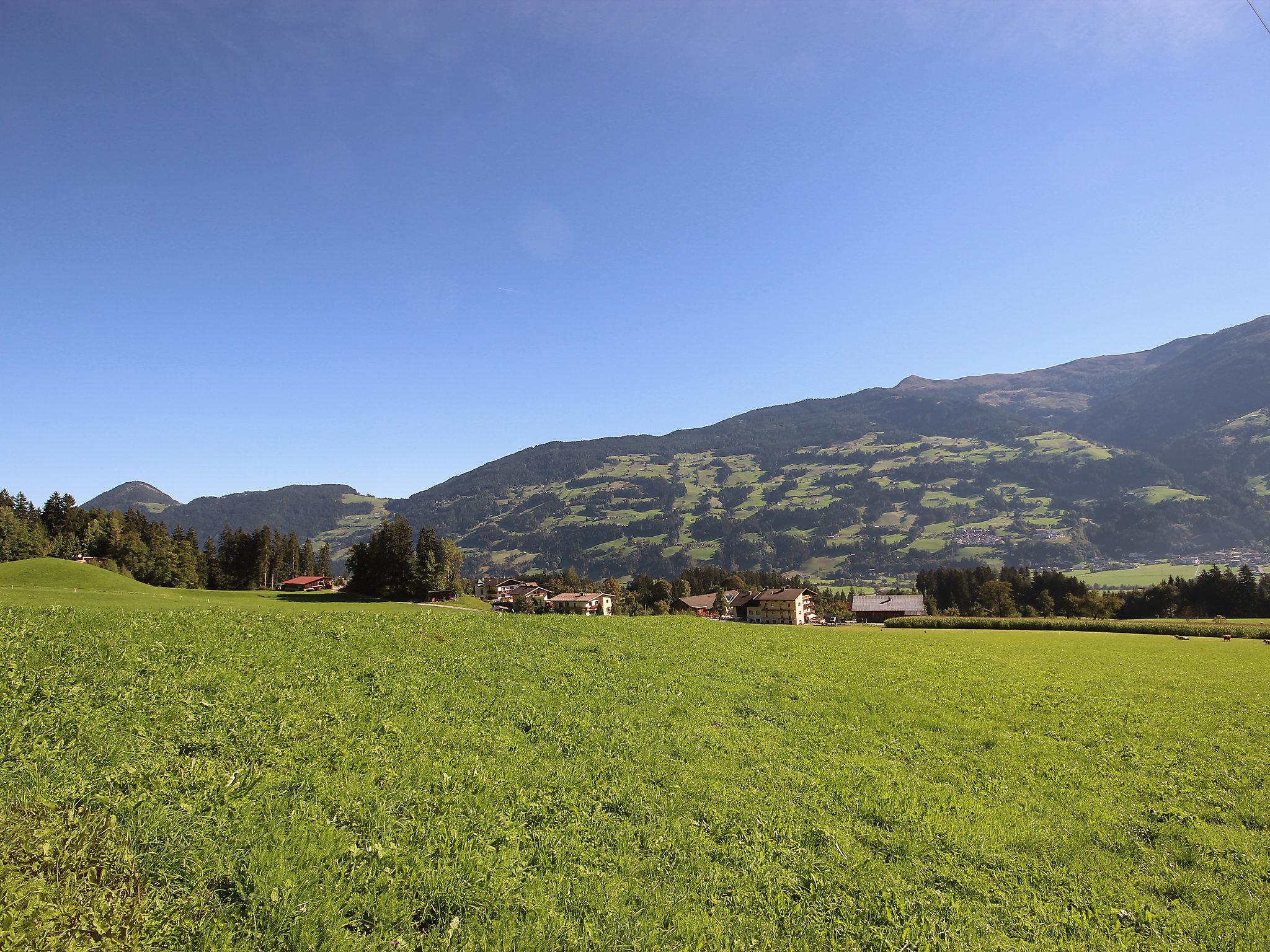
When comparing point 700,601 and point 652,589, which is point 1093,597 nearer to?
point 700,601

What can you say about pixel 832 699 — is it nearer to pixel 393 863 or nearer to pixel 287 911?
pixel 393 863

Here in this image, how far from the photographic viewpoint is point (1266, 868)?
8.98 metres

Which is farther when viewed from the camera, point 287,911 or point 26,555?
point 26,555

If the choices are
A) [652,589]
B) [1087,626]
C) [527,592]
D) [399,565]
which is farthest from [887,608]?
[527,592]

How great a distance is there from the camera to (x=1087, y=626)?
65.6 meters

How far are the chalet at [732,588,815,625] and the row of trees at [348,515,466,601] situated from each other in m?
64.2

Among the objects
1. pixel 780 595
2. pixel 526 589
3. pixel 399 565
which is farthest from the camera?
pixel 526 589

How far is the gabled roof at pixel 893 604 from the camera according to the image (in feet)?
376

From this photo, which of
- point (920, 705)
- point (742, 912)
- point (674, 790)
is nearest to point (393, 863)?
point (742, 912)

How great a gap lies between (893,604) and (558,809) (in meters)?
121

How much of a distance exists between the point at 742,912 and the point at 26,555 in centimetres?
11299

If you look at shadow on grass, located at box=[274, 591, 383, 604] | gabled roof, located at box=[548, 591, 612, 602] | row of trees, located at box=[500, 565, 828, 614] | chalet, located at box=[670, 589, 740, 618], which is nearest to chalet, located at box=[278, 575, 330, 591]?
row of trees, located at box=[500, 565, 828, 614]

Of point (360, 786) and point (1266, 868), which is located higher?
point (360, 786)

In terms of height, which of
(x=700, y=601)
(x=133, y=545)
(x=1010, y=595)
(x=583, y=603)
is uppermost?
(x=133, y=545)
